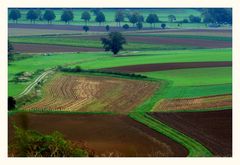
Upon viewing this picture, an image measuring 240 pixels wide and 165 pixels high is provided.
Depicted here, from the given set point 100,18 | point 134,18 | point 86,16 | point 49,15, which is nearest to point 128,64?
point 134,18

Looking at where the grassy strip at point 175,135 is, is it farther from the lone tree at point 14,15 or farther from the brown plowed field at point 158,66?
the lone tree at point 14,15

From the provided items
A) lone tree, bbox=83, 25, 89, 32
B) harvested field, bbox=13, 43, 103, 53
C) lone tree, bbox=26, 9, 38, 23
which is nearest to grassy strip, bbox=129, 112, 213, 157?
lone tree, bbox=83, 25, 89, 32

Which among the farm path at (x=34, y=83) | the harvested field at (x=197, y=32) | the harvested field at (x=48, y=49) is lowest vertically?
the farm path at (x=34, y=83)

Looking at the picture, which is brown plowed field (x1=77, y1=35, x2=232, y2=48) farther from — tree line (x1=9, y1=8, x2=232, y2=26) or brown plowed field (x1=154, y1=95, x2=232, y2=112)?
brown plowed field (x1=154, y1=95, x2=232, y2=112)

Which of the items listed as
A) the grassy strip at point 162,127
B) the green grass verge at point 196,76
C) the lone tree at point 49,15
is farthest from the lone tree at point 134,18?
the lone tree at point 49,15

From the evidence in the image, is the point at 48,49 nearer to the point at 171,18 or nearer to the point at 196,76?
the point at 171,18
